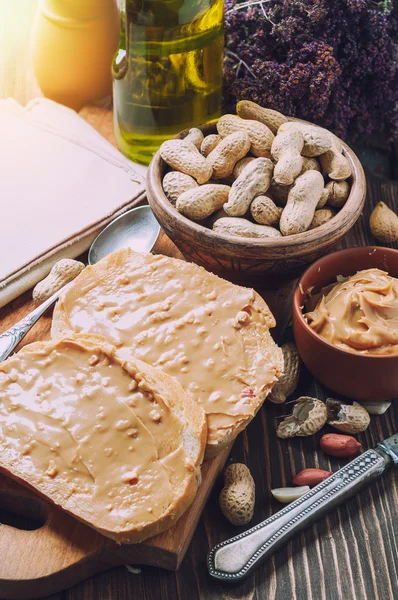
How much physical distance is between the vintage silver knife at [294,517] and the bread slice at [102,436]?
0.51ft

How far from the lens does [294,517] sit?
1.67 metres

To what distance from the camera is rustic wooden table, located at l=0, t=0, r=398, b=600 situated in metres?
1.61

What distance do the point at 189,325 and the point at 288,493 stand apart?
483 mm

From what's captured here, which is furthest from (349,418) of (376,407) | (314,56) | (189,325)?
(314,56)

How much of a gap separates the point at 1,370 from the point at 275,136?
108 centimetres

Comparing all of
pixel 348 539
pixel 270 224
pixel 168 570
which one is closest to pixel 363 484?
pixel 348 539

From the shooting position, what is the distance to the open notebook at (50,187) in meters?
2.21

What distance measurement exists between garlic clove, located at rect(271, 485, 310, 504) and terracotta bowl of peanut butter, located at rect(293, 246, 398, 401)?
0.98 feet

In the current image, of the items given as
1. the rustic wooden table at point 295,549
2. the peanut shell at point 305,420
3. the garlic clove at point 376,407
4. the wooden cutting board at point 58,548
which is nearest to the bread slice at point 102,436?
the wooden cutting board at point 58,548

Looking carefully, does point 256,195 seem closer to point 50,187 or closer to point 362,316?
point 362,316

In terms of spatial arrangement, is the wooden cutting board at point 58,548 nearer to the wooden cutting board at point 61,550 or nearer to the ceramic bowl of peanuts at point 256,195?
the wooden cutting board at point 61,550

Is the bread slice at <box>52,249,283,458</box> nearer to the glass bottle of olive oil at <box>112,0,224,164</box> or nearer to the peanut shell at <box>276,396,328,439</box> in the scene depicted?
the peanut shell at <box>276,396,328,439</box>

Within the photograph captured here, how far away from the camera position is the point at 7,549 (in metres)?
1.57

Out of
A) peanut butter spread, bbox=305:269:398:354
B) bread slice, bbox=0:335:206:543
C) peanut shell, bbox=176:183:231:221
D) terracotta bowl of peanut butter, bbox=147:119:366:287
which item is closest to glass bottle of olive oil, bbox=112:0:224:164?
terracotta bowl of peanut butter, bbox=147:119:366:287
